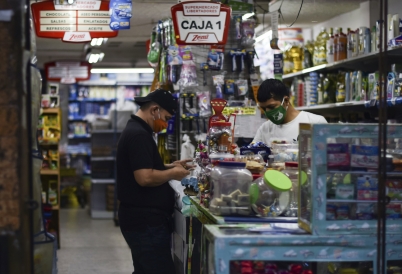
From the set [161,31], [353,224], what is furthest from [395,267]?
[161,31]

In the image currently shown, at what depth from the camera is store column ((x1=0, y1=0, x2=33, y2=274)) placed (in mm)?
Result: 2904

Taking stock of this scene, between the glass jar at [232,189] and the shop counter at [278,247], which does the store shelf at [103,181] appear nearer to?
the glass jar at [232,189]

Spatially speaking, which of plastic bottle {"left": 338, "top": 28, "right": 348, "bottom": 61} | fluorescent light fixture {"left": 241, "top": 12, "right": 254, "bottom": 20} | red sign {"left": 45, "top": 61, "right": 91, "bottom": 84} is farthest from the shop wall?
red sign {"left": 45, "top": 61, "right": 91, "bottom": 84}

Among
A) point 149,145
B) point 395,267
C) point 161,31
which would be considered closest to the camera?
point 395,267

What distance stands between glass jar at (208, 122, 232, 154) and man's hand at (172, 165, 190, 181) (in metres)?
0.55

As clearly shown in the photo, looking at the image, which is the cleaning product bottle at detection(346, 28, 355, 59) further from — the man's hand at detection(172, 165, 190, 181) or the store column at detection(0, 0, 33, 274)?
the store column at detection(0, 0, 33, 274)

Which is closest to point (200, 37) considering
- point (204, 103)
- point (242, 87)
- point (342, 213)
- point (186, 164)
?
point (204, 103)

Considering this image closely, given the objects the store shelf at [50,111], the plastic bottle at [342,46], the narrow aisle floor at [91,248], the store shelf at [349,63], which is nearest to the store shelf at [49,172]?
the store shelf at [50,111]

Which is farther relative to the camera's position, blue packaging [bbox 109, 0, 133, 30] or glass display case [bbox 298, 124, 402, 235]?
blue packaging [bbox 109, 0, 133, 30]

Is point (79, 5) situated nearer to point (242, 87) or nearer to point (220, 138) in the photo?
point (242, 87)

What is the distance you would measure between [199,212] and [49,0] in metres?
4.72

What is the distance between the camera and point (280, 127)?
552 cm

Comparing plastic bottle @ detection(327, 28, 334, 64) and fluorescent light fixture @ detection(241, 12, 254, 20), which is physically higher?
fluorescent light fixture @ detection(241, 12, 254, 20)

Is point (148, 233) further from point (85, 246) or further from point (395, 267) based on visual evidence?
point (85, 246)
